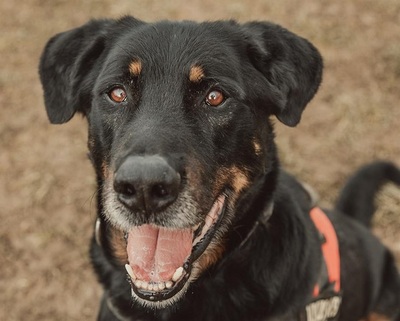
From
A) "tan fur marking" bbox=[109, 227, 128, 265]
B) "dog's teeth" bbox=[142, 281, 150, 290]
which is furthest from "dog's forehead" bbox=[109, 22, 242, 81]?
"dog's teeth" bbox=[142, 281, 150, 290]

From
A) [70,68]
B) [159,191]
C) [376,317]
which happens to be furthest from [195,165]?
[376,317]

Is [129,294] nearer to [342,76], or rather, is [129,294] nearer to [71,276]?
[71,276]

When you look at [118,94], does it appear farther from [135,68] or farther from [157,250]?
[157,250]

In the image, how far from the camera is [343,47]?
20.5 feet

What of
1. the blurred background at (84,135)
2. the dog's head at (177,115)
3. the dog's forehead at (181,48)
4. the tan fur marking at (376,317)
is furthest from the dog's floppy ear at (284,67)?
the tan fur marking at (376,317)

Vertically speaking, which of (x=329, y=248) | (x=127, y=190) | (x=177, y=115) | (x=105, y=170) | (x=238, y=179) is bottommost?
(x=329, y=248)

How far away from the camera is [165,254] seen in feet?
9.22

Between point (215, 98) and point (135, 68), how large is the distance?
1.31 feet

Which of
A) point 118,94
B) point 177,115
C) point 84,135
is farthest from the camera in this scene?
point 84,135

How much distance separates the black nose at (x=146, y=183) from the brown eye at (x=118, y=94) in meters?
0.50

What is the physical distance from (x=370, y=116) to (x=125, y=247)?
3.33 meters

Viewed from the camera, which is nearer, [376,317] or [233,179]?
[233,179]

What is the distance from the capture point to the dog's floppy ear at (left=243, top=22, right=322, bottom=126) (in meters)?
2.96

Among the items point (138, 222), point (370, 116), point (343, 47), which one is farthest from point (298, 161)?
point (138, 222)
